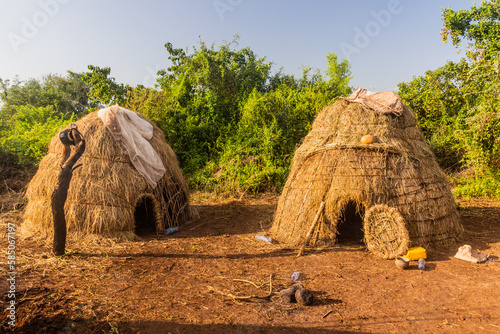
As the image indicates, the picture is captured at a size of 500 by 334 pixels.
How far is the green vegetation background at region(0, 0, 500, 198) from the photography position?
11.5 metres

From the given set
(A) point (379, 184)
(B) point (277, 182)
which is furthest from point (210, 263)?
(B) point (277, 182)

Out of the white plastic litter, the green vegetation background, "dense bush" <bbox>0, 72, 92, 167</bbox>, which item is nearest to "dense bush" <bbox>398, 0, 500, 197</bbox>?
the green vegetation background

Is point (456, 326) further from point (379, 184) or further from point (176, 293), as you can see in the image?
point (176, 293)

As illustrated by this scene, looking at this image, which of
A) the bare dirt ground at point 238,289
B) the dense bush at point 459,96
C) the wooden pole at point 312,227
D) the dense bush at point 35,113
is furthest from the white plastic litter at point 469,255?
the dense bush at point 35,113

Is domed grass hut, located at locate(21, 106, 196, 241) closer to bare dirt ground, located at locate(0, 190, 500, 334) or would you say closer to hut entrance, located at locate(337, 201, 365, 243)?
bare dirt ground, located at locate(0, 190, 500, 334)

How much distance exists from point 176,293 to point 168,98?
11025mm

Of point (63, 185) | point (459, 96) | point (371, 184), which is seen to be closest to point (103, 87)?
point (63, 185)

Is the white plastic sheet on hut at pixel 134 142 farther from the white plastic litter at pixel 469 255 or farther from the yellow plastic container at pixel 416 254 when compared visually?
the white plastic litter at pixel 469 255

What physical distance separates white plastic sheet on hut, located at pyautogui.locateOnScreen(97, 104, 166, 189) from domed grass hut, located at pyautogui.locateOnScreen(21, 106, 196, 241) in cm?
8

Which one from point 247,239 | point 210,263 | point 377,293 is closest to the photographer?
point 377,293

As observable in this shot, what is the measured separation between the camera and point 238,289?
4465 mm

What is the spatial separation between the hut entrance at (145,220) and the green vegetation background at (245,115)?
3155 millimetres

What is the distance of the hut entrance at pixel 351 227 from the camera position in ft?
21.9

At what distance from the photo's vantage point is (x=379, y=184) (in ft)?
18.5
